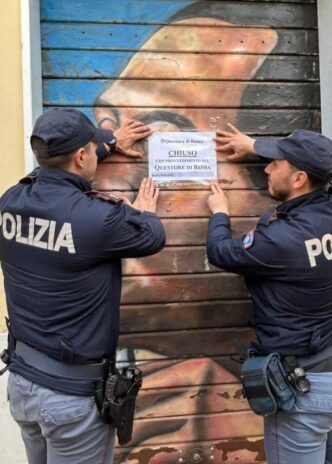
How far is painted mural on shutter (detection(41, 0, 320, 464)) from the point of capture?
330 centimetres

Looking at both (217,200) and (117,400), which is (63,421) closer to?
(117,400)

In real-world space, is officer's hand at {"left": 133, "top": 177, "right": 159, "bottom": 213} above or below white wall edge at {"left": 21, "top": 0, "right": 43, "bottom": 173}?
below

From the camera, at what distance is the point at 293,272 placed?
8.18ft

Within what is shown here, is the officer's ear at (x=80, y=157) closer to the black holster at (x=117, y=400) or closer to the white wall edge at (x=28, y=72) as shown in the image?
the white wall edge at (x=28, y=72)

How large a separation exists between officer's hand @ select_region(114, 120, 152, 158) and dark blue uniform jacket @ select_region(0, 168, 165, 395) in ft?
2.87

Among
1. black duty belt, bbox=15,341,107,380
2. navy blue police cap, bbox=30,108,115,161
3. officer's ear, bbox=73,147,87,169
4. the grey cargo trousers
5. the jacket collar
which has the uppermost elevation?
navy blue police cap, bbox=30,108,115,161

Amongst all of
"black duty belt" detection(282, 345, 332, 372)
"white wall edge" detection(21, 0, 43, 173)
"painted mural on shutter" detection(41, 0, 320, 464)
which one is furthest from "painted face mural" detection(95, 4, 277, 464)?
"black duty belt" detection(282, 345, 332, 372)

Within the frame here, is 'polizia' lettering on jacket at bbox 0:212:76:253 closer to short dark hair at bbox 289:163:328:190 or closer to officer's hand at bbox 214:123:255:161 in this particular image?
short dark hair at bbox 289:163:328:190

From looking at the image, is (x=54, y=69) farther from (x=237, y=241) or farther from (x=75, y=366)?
(x=75, y=366)

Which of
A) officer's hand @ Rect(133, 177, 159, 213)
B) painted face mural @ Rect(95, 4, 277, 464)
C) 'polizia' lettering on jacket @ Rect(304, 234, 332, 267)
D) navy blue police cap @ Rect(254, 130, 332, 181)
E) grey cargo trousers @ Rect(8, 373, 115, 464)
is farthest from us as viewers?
painted face mural @ Rect(95, 4, 277, 464)

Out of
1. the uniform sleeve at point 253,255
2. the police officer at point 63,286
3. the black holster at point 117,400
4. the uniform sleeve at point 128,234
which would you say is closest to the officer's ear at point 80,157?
the police officer at point 63,286

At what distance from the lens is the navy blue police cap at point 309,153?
2600mm

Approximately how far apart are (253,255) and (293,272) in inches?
7.2

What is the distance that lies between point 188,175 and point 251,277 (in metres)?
0.91
